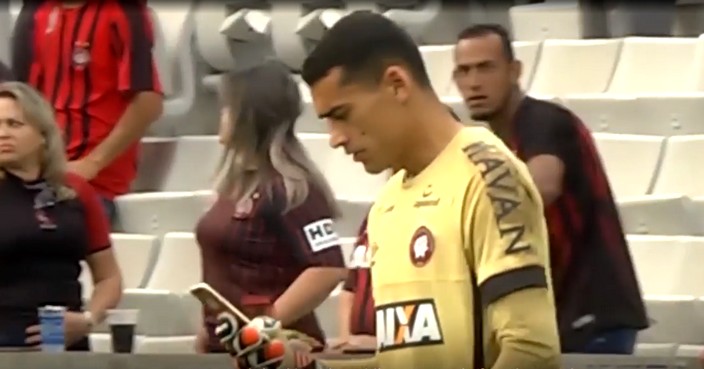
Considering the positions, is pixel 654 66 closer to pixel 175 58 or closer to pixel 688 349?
pixel 688 349

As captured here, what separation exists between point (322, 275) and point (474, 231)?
1728 millimetres

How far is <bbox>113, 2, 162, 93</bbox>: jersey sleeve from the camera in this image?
19.0 ft

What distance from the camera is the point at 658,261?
218 inches

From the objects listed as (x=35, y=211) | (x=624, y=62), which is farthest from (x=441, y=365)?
(x=624, y=62)

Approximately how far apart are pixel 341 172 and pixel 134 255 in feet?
2.38

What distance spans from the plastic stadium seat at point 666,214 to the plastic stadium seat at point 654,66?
76 centimetres

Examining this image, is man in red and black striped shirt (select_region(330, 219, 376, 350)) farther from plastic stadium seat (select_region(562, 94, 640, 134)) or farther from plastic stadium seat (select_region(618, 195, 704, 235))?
plastic stadium seat (select_region(562, 94, 640, 134))

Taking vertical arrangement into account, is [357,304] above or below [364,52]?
below

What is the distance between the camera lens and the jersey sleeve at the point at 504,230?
2752 millimetres

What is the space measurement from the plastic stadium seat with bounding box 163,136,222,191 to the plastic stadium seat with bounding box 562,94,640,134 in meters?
1.19

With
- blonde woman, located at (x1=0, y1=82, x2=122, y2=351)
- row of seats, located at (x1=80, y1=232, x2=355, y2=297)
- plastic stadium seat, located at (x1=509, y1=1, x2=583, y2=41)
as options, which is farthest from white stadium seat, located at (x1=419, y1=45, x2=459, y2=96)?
blonde woman, located at (x1=0, y1=82, x2=122, y2=351)

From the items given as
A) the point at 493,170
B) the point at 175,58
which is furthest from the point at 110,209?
the point at 493,170

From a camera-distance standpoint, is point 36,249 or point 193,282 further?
point 193,282

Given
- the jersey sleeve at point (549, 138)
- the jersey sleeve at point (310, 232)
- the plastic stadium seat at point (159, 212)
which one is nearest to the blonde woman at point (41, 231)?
the jersey sleeve at point (310, 232)
